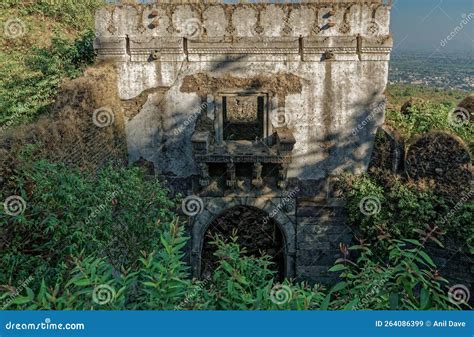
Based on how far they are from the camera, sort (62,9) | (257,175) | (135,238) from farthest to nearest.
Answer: (62,9)
(257,175)
(135,238)

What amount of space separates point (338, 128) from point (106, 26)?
5058 mm

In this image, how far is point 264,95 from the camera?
316 inches

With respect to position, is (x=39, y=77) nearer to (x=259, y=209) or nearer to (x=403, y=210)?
(x=259, y=209)

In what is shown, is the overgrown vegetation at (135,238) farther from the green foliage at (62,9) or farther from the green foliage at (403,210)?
the green foliage at (62,9)

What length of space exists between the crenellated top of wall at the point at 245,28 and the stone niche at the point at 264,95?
19 millimetres

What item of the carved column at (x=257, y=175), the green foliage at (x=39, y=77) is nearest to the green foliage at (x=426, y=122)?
the carved column at (x=257, y=175)

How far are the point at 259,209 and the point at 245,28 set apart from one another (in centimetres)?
368

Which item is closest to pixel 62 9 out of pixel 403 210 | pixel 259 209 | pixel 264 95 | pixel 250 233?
pixel 264 95

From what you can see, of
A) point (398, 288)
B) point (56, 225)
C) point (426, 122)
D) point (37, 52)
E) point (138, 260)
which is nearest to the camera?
point (398, 288)

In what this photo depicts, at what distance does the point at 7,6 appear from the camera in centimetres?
1258

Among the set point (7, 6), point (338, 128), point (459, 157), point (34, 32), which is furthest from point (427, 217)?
point (7, 6)

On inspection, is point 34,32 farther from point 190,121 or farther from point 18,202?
point 18,202

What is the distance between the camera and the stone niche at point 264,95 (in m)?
7.73

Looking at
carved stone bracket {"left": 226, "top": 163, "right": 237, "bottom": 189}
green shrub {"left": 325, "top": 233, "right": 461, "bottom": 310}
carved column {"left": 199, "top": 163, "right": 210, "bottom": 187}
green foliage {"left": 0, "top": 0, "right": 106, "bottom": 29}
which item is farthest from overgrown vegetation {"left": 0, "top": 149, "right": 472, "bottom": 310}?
green foliage {"left": 0, "top": 0, "right": 106, "bottom": 29}
